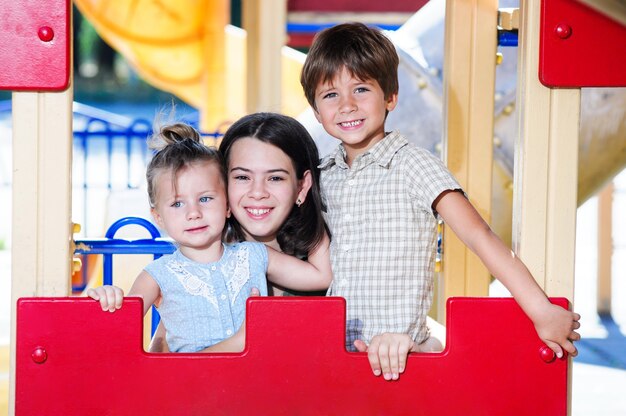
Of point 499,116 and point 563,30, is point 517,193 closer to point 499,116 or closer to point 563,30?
point 563,30

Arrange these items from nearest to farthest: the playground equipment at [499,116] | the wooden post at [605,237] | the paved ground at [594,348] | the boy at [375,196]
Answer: the boy at [375,196] → the playground equipment at [499,116] → the paved ground at [594,348] → the wooden post at [605,237]

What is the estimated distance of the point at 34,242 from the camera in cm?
119

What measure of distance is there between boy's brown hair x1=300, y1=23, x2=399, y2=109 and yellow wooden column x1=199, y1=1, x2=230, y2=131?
10.2 ft

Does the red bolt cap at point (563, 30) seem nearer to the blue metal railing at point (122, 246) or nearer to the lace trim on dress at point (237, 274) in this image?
the lace trim on dress at point (237, 274)

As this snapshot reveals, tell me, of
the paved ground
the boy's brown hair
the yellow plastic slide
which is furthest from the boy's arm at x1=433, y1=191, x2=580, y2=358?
the yellow plastic slide

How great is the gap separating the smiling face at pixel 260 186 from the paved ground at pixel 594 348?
44.8 inches

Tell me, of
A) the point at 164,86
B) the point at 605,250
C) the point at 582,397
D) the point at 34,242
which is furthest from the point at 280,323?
the point at 164,86

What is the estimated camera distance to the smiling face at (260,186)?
1.48 m

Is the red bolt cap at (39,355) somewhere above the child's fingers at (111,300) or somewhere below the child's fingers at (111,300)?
below

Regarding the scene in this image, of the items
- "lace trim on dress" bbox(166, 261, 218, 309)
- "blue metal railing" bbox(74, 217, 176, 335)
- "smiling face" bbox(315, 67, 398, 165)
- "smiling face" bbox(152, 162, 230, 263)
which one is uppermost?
"smiling face" bbox(315, 67, 398, 165)

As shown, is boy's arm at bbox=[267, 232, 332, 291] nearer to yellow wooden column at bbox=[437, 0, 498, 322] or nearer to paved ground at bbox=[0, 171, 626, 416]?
yellow wooden column at bbox=[437, 0, 498, 322]

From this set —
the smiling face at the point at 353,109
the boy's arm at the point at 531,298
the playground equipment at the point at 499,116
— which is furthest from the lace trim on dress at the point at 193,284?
the playground equipment at the point at 499,116

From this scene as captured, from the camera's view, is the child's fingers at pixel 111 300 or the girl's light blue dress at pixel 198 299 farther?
the girl's light blue dress at pixel 198 299

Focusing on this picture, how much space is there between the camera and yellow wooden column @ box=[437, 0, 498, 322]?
1836 millimetres
